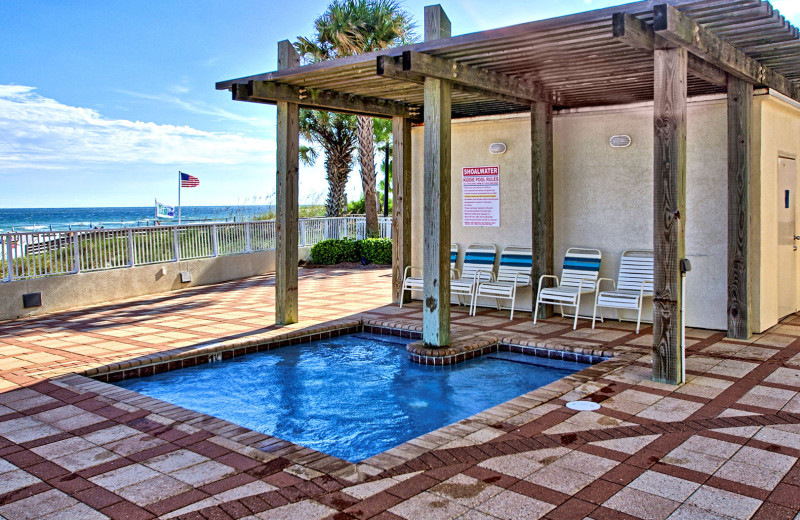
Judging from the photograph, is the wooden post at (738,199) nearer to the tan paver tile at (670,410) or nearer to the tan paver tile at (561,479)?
the tan paver tile at (670,410)

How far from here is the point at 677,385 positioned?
15.4ft

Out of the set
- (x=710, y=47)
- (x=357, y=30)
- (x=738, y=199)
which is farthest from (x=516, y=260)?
(x=357, y=30)

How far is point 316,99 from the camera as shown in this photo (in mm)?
7281

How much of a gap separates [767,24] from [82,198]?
204ft

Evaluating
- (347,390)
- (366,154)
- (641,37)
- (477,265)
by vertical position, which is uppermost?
(366,154)

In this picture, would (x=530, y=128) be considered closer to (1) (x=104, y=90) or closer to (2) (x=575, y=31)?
(2) (x=575, y=31)

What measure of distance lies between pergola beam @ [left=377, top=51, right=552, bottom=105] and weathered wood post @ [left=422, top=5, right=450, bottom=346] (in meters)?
0.13

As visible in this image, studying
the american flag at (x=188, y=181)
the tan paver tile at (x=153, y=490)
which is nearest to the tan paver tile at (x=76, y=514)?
the tan paver tile at (x=153, y=490)

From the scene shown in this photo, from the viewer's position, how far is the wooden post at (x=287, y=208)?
7160mm

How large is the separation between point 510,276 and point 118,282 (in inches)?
247

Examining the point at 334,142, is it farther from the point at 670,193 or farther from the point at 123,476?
the point at 123,476

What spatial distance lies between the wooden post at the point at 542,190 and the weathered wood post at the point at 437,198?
6.27 feet

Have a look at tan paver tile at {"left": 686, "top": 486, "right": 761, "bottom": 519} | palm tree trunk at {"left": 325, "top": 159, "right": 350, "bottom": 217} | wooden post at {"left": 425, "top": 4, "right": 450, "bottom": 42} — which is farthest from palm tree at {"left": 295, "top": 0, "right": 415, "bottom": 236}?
tan paver tile at {"left": 686, "top": 486, "right": 761, "bottom": 519}

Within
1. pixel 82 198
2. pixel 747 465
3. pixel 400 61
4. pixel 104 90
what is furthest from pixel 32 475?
pixel 82 198
